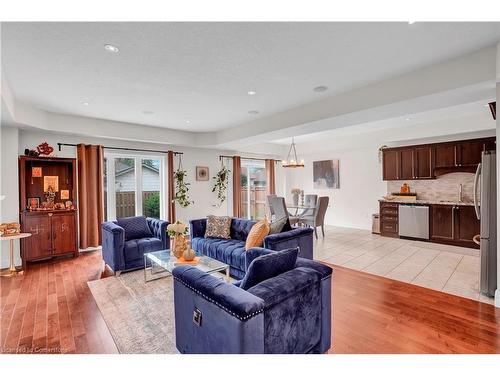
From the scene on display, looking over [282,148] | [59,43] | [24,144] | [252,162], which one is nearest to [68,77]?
[59,43]

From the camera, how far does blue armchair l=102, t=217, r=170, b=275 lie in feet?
12.5

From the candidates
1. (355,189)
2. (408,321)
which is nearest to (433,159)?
(355,189)

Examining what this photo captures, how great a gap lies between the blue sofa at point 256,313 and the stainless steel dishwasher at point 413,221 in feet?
16.3

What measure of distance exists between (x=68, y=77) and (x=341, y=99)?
353cm

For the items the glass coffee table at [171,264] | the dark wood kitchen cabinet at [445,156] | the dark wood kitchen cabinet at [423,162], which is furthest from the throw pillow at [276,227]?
the dark wood kitchen cabinet at [445,156]

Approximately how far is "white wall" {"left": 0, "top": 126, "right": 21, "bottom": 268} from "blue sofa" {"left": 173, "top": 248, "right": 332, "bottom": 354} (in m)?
4.02

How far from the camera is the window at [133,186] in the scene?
18.4 ft

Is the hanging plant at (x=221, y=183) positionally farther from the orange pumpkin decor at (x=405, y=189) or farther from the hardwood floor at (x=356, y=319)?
the orange pumpkin decor at (x=405, y=189)

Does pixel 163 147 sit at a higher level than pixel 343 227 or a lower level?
higher

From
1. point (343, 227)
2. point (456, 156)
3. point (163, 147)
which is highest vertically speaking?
point (163, 147)

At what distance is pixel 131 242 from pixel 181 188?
264 centimetres

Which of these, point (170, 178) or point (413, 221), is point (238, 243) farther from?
point (413, 221)
